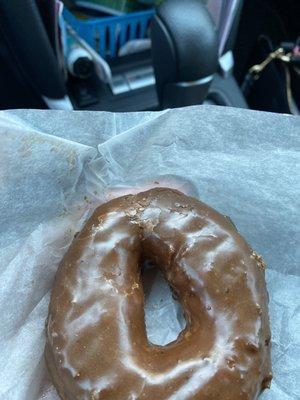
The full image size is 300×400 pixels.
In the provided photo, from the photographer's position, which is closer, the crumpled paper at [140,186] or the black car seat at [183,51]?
the crumpled paper at [140,186]

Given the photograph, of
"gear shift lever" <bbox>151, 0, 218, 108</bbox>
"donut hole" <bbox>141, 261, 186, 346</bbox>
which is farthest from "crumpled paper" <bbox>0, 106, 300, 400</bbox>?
"gear shift lever" <bbox>151, 0, 218, 108</bbox>

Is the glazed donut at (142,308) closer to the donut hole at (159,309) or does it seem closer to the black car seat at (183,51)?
the donut hole at (159,309)

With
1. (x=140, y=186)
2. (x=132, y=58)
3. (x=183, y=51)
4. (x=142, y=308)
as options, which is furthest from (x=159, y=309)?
(x=132, y=58)

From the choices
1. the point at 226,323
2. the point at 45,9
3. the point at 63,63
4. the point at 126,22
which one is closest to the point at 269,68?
the point at 126,22

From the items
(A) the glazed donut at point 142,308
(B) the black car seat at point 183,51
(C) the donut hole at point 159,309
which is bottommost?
(C) the donut hole at point 159,309

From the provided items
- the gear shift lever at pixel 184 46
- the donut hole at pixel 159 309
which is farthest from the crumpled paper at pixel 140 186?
the gear shift lever at pixel 184 46

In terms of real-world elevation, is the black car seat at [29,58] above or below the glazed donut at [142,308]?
above
